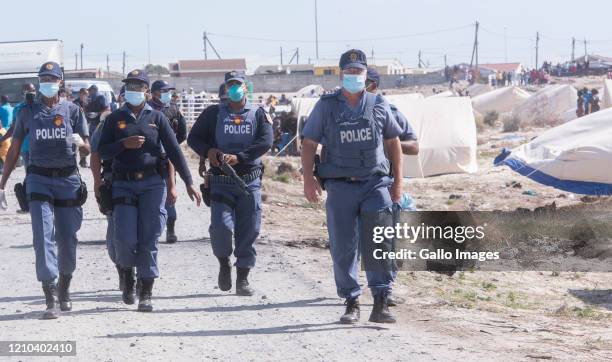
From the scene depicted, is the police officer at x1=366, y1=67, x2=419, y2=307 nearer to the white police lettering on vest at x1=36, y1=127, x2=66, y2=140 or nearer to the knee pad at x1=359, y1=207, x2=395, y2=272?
the knee pad at x1=359, y1=207, x2=395, y2=272

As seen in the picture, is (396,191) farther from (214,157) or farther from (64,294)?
(64,294)

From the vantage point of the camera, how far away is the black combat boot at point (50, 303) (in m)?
8.45

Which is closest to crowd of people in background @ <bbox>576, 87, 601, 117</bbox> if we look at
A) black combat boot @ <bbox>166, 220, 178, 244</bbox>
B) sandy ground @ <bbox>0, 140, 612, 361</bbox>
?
sandy ground @ <bbox>0, 140, 612, 361</bbox>

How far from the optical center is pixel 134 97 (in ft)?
28.6

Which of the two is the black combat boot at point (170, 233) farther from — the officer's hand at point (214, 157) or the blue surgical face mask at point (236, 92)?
the blue surgical face mask at point (236, 92)

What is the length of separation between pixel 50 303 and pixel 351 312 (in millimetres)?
2372

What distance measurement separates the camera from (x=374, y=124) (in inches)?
313

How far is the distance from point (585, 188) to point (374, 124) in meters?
10.4

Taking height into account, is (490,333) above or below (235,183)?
below

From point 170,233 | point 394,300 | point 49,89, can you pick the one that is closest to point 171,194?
point 49,89

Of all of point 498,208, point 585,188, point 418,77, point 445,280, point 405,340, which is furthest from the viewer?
point 418,77

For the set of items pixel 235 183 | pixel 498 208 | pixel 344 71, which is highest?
pixel 344 71

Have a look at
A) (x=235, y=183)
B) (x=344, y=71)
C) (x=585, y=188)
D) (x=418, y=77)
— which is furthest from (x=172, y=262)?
(x=418, y=77)

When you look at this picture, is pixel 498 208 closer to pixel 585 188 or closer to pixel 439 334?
pixel 585 188
